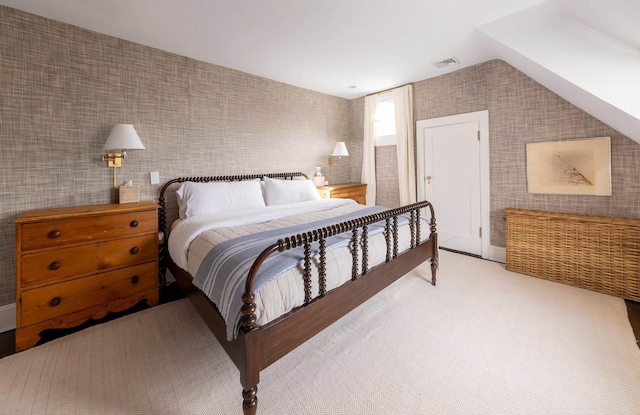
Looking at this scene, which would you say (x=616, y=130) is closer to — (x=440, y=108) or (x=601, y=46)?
(x=601, y=46)

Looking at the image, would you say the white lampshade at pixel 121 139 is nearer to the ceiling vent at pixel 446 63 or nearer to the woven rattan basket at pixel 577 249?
the ceiling vent at pixel 446 63

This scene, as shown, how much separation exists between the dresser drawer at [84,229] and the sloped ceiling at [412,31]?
1.75 meters

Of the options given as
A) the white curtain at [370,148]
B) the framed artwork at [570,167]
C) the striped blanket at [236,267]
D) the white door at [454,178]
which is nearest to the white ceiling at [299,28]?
the white door at [454,178]

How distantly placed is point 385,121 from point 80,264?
448 centimetres

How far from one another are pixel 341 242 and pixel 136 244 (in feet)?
6.28

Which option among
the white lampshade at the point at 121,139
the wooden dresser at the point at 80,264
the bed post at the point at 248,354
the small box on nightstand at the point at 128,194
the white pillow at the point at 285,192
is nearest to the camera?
the bed post at the point at 248,354

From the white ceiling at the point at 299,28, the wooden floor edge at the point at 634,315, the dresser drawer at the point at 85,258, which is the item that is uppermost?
the white ceiling at the point at 299,28

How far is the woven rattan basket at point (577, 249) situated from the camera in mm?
2572

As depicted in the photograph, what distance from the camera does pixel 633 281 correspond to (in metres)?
2.54

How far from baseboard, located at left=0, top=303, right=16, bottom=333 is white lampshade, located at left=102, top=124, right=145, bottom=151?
154 centimetres

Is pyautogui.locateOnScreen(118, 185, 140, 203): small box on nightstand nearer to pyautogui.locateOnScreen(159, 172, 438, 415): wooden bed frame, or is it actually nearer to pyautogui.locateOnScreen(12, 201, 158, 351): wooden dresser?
pyautogui.locateOnScreen(12, 201, 158, 351): wooden dresser

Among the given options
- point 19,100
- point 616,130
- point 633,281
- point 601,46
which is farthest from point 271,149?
point 633,281

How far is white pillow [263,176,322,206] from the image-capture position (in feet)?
11.1

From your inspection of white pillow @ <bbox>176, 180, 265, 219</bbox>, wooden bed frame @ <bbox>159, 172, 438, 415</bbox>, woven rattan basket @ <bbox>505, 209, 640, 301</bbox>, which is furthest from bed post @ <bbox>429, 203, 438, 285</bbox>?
white pillow @ <bbox>176, 180, 265, 219</bbox>
